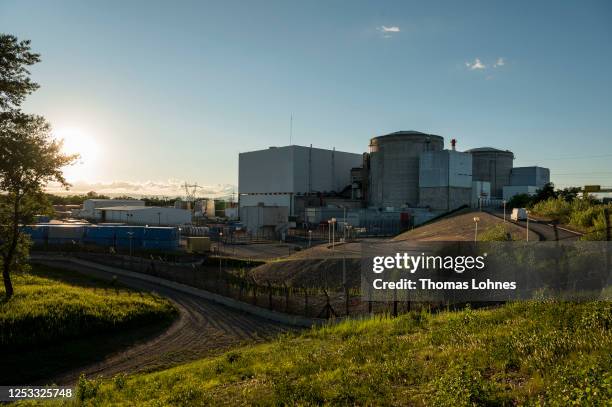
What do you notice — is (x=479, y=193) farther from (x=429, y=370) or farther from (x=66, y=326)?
(x=429, y=370)

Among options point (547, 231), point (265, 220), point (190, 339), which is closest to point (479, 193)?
point (265, 220)

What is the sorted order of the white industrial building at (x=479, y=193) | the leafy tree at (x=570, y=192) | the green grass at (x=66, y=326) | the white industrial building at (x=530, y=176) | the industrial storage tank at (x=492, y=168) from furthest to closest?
the industrial storage tank at (x=492, y=168), the white industrial building at (x=530, y=176), the white industrial building at (x=479, y=193), the leafy tree at (x=570, y=192), the green grass at (x=66, y=326)

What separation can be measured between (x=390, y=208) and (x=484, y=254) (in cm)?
5197

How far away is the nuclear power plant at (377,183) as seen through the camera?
72.2 meters

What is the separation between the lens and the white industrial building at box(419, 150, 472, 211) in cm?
7194

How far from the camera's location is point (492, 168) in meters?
91.3

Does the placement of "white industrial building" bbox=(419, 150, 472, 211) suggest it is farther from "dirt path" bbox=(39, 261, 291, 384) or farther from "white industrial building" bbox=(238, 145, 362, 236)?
"dirt path" bbox=(39, 261, 291, 384)

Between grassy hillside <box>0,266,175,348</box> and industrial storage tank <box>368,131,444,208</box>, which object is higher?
industrial storage tank <box>368,131,444,208</box>

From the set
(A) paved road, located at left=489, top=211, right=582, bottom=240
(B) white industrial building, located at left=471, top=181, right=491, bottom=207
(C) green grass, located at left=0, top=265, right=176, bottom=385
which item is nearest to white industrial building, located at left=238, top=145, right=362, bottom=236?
(B) white industrial building, located at left=471, top=181, right=491, bottom=207

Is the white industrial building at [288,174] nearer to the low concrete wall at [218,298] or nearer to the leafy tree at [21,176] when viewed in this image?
the low concrete wall at [218,298]

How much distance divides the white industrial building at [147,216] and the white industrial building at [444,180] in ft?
164

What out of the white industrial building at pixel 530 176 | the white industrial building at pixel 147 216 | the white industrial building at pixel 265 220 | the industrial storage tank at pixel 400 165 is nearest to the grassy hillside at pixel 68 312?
the white industrial building at pixel 265 220

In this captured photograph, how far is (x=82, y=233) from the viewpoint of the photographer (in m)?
57.6

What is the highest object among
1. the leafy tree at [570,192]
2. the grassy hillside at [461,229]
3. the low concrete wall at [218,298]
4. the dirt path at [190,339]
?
the leafy tree at [570,192]
